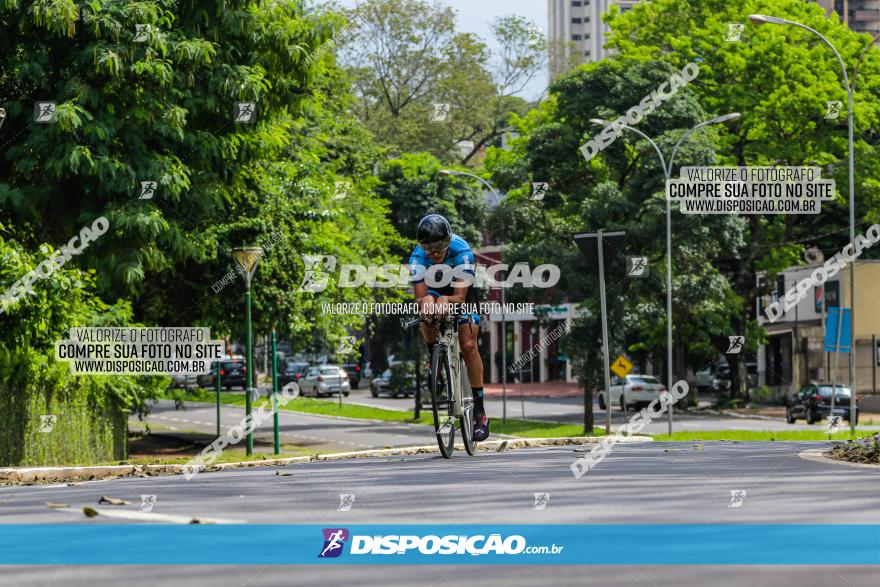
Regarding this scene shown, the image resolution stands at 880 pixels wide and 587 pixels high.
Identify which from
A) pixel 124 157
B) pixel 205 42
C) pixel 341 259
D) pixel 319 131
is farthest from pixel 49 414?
pixel 319 131

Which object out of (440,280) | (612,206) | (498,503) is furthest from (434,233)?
(612,206)

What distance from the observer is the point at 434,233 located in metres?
10.7

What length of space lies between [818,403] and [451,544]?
133 feet

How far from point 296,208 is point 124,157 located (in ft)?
36.9

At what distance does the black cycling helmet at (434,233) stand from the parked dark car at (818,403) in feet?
Result: 114

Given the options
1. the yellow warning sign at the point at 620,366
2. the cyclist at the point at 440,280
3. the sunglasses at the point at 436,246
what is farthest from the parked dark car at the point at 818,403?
the sunglasses at the point at 436,246

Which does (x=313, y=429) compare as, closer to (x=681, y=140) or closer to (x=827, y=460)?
(x=681, y=140)

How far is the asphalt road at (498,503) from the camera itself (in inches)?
196

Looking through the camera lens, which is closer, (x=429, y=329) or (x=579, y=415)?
(x=429, y=329)

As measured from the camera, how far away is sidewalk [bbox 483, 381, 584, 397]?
74000mm

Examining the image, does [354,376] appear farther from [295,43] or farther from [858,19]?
[858,19]

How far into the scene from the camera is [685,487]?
27.6 feet

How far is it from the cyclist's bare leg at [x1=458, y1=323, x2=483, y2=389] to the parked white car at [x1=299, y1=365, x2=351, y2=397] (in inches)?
2251

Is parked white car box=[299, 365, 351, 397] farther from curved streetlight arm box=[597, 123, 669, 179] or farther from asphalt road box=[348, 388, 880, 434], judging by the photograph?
curved streetlight arm box=[597, 123, 669, 179]
